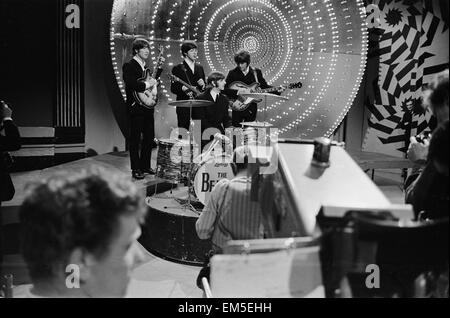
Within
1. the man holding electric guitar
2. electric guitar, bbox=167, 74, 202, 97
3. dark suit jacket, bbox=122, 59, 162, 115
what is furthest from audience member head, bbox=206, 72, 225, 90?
dark suit jacket, bbox=122, 59, 162, 115

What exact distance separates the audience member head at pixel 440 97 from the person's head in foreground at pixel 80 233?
4.19ft

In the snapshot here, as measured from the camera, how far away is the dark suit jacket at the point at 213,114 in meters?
5.30

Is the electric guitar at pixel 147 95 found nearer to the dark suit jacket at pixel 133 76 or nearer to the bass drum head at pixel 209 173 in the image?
the dark suit jacket at pixel 133 76

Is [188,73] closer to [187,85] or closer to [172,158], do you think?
[187,85]

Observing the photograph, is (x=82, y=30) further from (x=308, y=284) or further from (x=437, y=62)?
(x=308, y=284)

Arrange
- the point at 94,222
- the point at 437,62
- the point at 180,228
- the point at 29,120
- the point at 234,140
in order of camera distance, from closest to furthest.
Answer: the point at 94,222
the point at 180,228
the point at 234,140
the point at 29,120
the point at 437,62

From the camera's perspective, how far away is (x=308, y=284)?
1330mm

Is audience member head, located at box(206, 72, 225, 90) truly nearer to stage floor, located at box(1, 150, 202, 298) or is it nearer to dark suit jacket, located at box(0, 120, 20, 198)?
stage floor, located at box(1, 150, 202, 298)

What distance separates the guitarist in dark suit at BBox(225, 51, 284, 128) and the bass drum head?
1.77 metres

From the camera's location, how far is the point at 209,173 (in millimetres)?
4258

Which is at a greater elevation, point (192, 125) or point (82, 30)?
point (82, 30)

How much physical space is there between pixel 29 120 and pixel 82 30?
1349 mm
